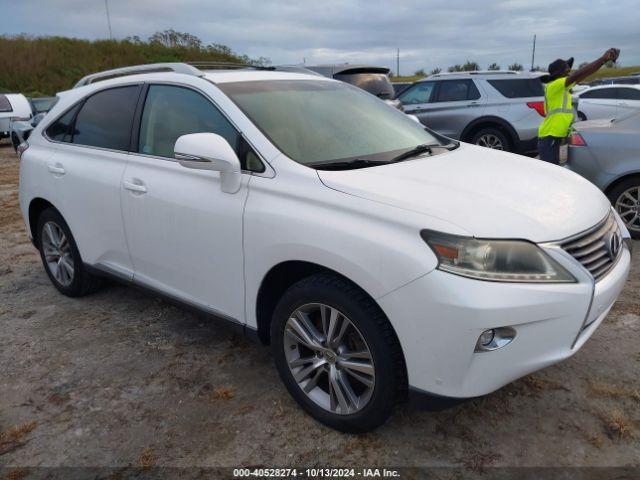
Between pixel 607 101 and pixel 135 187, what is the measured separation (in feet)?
36.6

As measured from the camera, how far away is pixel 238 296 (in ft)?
8.98

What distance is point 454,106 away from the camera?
9477 mm

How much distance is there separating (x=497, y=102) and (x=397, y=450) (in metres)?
7.80

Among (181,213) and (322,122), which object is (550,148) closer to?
(322,122)

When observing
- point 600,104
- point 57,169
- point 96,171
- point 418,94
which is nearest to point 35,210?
point 57,169

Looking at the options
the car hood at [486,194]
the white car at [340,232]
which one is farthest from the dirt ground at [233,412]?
the car hood at [486,194]

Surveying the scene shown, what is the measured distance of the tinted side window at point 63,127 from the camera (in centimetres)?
396

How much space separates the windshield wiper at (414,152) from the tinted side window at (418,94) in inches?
285

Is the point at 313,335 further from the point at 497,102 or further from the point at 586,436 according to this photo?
the point at 497,102

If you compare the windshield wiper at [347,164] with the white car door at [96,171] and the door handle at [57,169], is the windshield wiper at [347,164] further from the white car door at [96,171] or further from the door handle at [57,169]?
the door handle at [57,169]

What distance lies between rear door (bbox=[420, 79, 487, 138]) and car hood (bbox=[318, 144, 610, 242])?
21.9 feet

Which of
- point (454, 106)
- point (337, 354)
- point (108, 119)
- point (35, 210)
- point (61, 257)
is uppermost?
point (108, 119)

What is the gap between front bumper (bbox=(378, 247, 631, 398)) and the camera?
76.6 inches

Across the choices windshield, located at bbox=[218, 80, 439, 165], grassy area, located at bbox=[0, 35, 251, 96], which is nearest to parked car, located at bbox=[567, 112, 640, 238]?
windshield, located at bbox=[218, 80, 439, 165]
